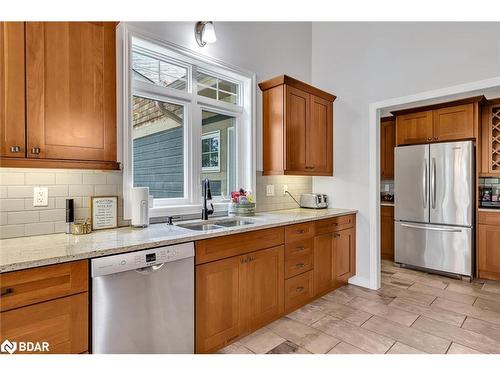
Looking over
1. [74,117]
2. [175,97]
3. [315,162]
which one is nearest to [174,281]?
[74,117]

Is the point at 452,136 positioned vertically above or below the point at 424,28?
below

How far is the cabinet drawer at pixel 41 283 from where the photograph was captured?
1179 mm

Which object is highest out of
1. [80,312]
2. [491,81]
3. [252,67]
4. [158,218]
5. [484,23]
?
[484,23]

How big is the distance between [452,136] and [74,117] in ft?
14.4

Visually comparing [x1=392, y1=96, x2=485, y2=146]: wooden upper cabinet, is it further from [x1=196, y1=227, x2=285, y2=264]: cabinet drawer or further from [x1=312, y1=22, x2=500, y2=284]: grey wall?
[x1=196, y1=227, x2=285, y2=264]: cabinet drawer

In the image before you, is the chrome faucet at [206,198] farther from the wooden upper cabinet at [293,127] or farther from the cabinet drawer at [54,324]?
the cabinet drawer at [54,324]

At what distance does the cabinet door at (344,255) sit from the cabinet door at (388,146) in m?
1.94

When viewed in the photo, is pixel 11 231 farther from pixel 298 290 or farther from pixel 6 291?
pixel 298 290

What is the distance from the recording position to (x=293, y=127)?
3.08 meters

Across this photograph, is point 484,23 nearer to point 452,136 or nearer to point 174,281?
point 452,136

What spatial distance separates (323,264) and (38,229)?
251 centimetres

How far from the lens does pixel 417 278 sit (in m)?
3.70

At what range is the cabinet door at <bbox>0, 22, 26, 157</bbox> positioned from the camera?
56.5 inches

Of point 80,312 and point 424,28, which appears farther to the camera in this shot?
point 424,28
